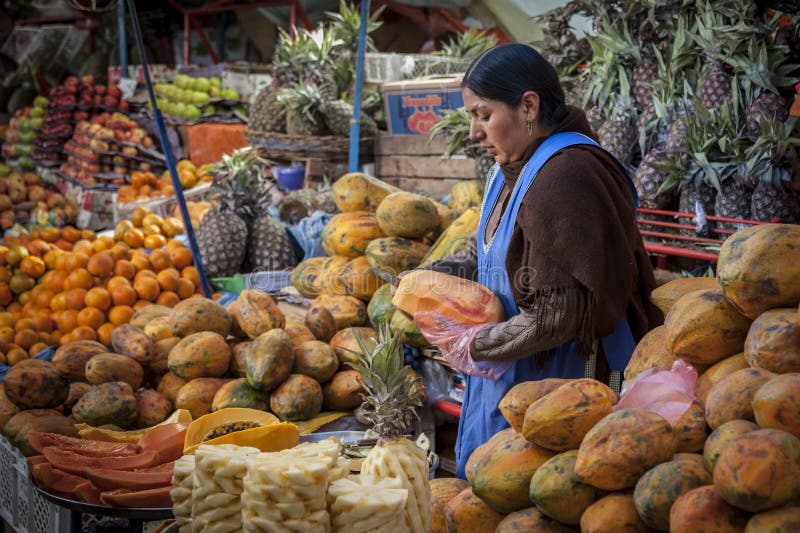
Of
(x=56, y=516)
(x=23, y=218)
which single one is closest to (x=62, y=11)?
(x=23, y=218)

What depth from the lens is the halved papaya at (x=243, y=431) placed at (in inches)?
72.4

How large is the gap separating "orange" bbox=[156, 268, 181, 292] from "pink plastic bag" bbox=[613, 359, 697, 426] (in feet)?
Result: 12.6

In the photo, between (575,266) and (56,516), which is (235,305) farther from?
(575,266)

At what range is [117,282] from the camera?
4.70 metres

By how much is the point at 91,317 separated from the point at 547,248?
A: 3350 millimetres

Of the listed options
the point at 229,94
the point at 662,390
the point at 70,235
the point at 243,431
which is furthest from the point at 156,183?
the point at 662,390

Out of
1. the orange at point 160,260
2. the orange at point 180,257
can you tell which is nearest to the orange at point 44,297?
the orange at point 160,260

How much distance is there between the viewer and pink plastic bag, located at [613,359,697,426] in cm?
135

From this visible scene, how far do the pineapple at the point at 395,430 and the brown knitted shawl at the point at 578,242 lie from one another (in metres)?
0.51

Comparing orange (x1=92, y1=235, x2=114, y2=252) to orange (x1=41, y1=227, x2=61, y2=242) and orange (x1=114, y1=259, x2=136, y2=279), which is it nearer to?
orange (x1=114, y1=259, x2=136, y2=279)

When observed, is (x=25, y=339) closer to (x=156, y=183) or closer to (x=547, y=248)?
(x=547, y=248)

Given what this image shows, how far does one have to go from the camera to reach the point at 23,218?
8.84 meters

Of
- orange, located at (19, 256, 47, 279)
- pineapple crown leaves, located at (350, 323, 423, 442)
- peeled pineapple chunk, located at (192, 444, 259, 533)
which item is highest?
pineapple crown leaves, located at (350, 323, 423, 442)

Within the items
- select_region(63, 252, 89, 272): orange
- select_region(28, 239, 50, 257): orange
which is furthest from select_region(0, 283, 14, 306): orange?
select_region(63, 252, 89, 272): orange
